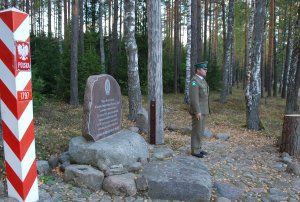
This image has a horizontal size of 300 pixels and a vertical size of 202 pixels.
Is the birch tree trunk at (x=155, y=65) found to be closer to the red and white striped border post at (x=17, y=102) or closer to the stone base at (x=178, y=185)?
the stone base at (x=178, y=185)

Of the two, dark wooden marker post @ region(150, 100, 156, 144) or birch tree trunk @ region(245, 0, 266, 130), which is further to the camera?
birch tree trunk @ region(245, 0, 266, 130)

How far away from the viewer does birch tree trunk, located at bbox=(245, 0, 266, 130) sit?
10.7 m

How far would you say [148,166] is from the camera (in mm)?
5641

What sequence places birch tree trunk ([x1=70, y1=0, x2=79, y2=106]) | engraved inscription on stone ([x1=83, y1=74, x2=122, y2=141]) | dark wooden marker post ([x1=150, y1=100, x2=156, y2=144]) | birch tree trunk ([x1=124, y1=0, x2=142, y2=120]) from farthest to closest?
1. birch tree trunk ([x1=70, y1=0, x2=79, y2=106])
2. birch tree trunk ([x1=124, y1=0, x2=142, y2=120])
3. dark wooden marker post ([x1=150, y1=100, x2=156, y2=144])
4. engraved inscription on stone ([x1=83, y1=74, x2=122, y2=141])

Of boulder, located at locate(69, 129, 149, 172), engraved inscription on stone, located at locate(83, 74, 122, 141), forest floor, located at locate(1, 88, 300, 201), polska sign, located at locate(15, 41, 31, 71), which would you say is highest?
polska sign, located at locate(15, 41, 31, 71)

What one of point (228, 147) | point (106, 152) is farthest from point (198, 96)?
point (106, 152)

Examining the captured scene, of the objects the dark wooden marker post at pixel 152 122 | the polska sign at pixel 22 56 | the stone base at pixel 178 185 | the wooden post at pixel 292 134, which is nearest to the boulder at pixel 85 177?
the stone base at pixel 178 185

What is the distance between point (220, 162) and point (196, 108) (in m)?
1.26

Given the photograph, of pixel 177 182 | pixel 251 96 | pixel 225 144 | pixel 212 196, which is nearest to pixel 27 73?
pixel 177 182

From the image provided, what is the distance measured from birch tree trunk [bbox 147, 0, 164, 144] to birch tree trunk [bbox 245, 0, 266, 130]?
462 centimetres

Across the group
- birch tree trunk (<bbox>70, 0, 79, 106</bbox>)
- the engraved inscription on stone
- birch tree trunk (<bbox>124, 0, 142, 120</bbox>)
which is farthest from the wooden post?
birch tree trunk (<bbox>70, 0, 79, 106</bbox>)

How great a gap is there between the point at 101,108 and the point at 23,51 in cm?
246

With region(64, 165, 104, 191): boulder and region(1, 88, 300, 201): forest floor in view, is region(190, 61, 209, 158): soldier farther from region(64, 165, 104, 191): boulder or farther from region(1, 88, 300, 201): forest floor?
region(64, 165, 104, 191): boulder

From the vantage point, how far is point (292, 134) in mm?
7496
